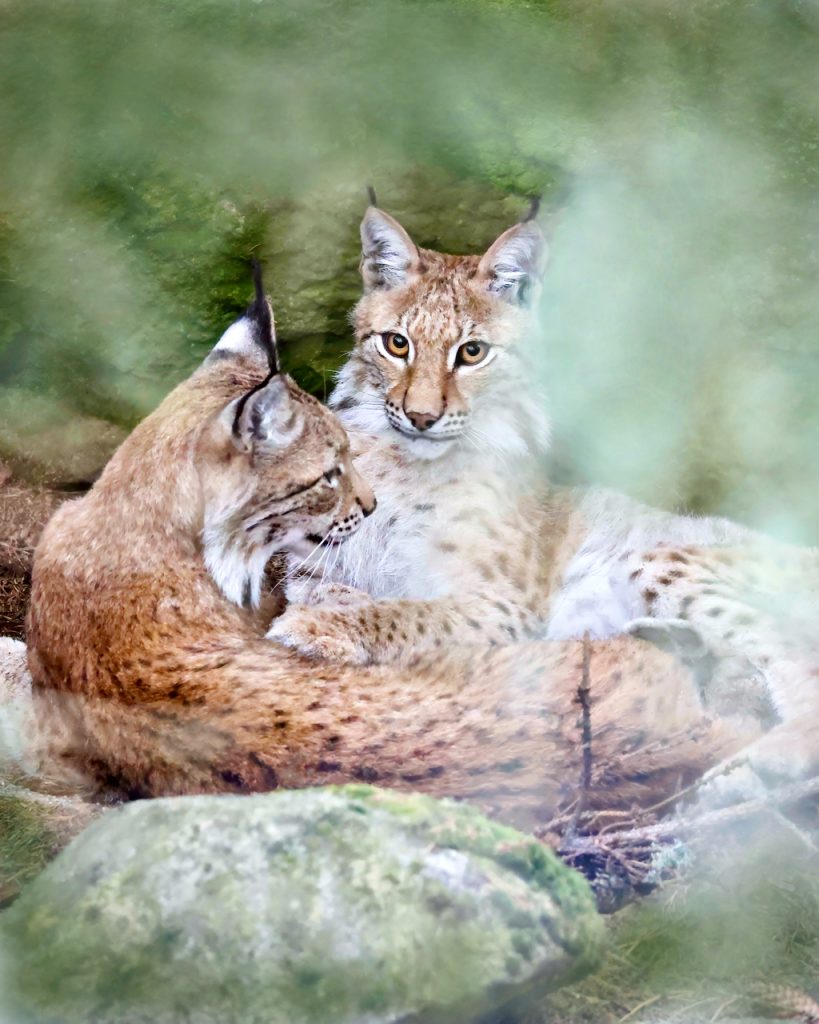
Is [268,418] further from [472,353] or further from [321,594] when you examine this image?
[472,353]

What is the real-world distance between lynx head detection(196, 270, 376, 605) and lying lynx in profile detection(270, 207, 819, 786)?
25cm

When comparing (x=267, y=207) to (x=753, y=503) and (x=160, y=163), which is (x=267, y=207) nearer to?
(x=160, y=163)

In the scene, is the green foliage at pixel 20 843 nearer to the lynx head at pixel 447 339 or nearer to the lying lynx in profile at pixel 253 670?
the lying lynx in profile at pixel 253 670

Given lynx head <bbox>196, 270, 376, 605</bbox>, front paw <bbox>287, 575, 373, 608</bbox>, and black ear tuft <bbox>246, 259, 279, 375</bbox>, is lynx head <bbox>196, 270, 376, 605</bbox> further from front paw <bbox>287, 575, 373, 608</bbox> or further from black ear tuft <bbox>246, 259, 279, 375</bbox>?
front paw <bbox>287, 575, 373, 608</bbox>

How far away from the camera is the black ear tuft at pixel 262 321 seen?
327 centimetres

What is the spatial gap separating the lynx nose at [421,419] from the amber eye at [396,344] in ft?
0.83

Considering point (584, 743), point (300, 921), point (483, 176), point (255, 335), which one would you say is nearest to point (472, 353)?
point (483, 176)

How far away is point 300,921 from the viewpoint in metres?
2.03

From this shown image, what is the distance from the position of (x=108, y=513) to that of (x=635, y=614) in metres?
1.52

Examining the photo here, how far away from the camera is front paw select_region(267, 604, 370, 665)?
3217 millimetres

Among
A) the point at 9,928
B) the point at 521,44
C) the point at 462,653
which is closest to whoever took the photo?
the point at 9,928

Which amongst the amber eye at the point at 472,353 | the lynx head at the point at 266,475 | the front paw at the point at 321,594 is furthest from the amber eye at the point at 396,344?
the front paw at the point at 321,594

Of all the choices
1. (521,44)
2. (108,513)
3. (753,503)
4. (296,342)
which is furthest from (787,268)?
(108,513)

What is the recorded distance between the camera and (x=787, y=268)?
3707 mm
